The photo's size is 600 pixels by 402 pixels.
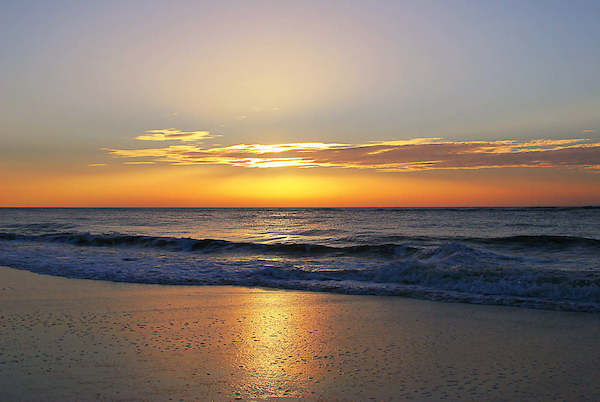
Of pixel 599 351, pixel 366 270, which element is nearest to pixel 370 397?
pixel 599 351

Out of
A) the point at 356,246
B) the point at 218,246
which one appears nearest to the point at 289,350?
the point at 356,246

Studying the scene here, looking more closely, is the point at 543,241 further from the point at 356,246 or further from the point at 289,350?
the point at 289,350

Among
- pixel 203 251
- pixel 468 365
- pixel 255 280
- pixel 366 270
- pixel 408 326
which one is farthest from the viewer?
pixel 203 251

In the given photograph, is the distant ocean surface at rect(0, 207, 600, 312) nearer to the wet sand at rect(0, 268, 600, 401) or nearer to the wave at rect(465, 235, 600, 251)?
the wave at rect(465, 235, 600, 251)

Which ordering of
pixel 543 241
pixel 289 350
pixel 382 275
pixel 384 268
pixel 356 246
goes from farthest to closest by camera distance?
pixel 543 241 < pixel 356 246 < pixel 384 268 < pixel 382 275 < pixel 289 350

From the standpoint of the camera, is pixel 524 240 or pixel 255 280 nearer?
pixel 255 280

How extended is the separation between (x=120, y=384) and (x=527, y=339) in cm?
488

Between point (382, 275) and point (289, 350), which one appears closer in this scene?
point (289, 350)

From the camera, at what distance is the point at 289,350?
504cm

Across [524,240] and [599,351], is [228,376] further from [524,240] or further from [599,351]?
[524,240]

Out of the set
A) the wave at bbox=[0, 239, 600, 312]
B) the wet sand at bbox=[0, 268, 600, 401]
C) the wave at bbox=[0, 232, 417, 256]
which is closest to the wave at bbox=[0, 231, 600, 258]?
the wave at bbox=[0, 232, 417, 256]

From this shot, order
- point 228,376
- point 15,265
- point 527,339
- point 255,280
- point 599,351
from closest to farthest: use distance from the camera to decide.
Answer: point 228,376
point 599,351
point 527,339
point 255,280
point 15,265

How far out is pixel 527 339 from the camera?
5.58 m

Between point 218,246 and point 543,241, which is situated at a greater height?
point 543,241
